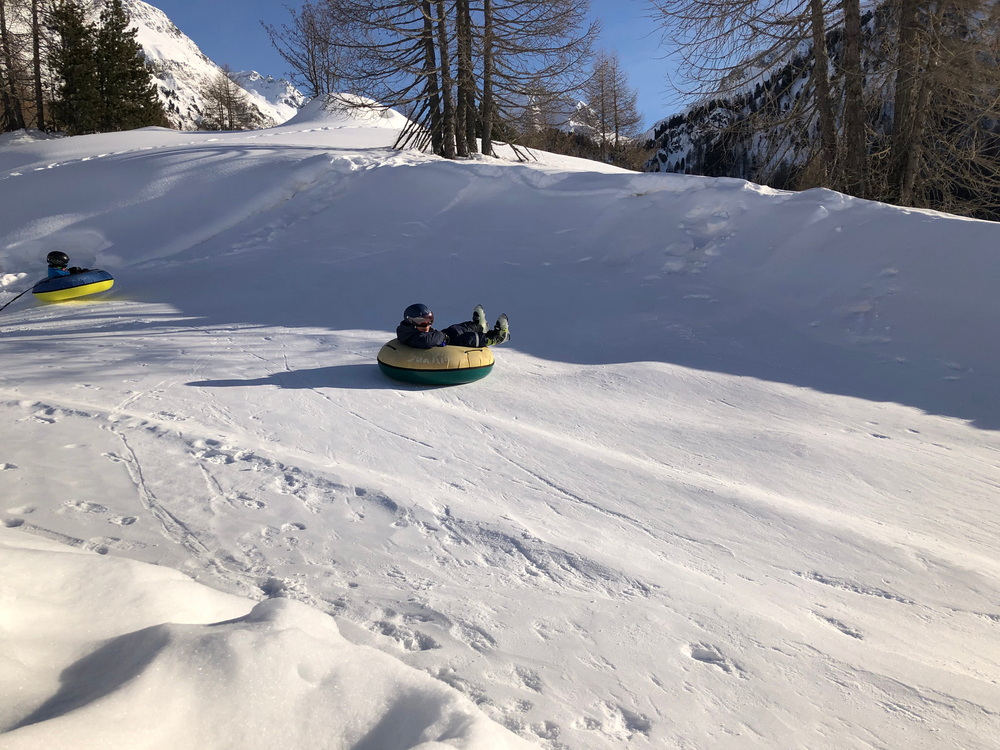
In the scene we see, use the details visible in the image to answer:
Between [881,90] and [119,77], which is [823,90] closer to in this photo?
[881,90]

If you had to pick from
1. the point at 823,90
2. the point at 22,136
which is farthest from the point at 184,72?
the point at 823,90

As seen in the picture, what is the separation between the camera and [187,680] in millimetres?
1876

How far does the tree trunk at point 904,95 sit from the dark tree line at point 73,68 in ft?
77.9

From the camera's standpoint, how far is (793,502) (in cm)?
382

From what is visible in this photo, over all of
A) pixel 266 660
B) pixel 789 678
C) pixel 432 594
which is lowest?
pixel 789 678

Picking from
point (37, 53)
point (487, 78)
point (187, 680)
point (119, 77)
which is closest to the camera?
point (187, 680)

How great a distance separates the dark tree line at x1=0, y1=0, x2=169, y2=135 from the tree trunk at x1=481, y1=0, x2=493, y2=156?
15423mm

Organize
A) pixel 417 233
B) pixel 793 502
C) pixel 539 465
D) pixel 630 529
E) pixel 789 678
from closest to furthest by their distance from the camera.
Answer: pixel 789 678, pixel 630 529, pixel 793 502, pixel 539 465, pixel 417 233

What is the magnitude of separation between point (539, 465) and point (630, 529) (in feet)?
3.06

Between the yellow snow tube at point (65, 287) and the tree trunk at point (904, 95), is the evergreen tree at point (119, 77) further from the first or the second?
the tree trunk at point (904, 95)

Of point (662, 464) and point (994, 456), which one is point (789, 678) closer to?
point (662, 464)

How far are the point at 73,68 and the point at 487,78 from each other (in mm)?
16413

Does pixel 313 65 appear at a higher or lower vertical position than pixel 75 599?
higher

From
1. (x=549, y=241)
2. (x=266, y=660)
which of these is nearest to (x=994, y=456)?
(x=266, y=660)
